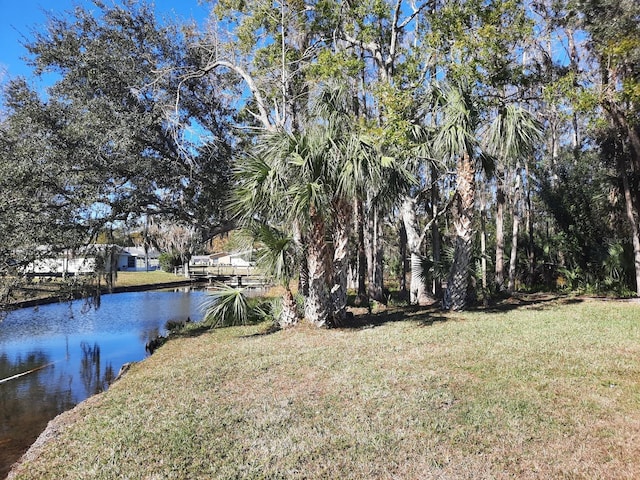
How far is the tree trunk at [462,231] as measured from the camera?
36.9ft

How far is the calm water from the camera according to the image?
764cm

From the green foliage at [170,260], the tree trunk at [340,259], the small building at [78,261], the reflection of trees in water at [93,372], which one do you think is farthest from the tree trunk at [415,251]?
the green foliage at [170,260]

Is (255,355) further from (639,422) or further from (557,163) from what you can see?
(557,163)

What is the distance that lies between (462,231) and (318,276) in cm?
395

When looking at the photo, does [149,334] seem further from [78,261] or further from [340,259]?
[340,259]

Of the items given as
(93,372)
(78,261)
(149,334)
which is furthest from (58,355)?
(149,334)

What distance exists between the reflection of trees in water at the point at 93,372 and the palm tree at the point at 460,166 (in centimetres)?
814

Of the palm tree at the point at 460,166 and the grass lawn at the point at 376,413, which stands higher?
the palm tree at the point at 460,166

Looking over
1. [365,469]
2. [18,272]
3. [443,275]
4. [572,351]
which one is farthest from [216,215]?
[365,469]

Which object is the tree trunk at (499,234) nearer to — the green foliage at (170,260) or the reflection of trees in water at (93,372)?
the reflection of trees in water at (93,372)

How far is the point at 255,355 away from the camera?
791 centimetres

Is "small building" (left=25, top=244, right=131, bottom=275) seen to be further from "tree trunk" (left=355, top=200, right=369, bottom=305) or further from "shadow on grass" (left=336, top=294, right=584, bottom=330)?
"tree trunk" (left=355, top=200, right=369, bottom=305)

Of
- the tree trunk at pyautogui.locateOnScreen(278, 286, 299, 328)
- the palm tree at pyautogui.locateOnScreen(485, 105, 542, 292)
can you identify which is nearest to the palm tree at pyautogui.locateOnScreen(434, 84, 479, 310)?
the palm tree at pyautogui.locateOnScreen(485, 105, 542, 292)

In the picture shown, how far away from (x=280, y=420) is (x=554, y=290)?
1351 cm
